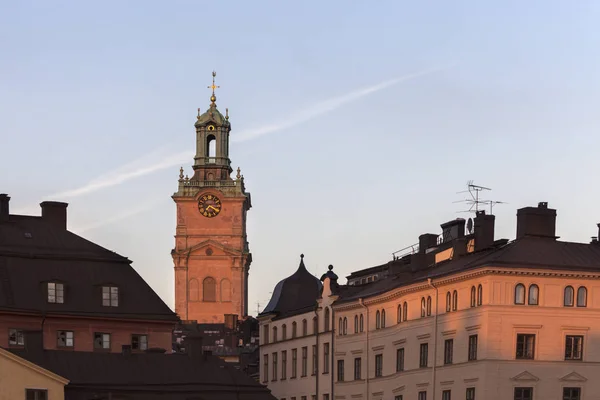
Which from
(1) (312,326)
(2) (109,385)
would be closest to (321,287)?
(1) (312,326)

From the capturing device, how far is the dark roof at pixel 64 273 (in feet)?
420

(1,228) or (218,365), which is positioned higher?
(1,228)

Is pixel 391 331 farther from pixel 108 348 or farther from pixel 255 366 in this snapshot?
pixel 255 366

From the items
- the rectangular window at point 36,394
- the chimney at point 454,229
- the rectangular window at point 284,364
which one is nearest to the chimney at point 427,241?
the chimney at point 454,229

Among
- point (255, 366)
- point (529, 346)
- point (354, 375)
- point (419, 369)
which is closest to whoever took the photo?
point (529, 346)

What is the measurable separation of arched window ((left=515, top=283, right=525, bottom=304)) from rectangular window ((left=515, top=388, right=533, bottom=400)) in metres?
5.41

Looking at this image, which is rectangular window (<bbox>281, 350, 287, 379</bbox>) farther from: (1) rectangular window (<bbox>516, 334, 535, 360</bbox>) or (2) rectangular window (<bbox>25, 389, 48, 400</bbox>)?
(2) rectangular window (<bbox>25, 389, 48, 400</bbox>)

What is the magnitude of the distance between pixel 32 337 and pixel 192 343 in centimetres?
1262

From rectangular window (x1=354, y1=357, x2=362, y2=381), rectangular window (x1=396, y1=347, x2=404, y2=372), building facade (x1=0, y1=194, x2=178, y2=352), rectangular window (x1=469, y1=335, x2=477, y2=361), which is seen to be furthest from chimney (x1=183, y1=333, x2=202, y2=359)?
rectangular window (x1=469, y1=335, x2=477, y2=361)

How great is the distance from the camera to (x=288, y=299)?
157375 millimetres

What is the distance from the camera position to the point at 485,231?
406ft

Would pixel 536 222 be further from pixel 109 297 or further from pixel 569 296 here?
pixel 109 297

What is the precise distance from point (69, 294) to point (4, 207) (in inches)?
370

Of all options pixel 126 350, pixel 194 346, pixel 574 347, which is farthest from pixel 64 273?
pixel 574 347
